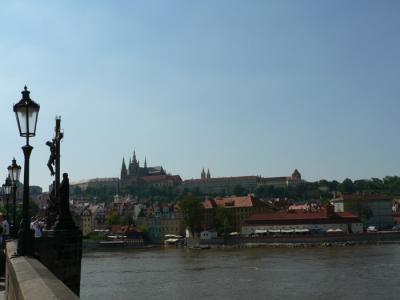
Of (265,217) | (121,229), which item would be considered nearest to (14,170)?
(265,217)

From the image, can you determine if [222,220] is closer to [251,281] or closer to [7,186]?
[251,281]

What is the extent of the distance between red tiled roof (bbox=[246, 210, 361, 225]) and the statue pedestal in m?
94.5

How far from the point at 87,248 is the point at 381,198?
7012 cm

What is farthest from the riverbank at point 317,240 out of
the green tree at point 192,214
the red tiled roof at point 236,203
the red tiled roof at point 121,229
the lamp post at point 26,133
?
the lamp post at point 26,133

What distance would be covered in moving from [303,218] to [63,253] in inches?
3778

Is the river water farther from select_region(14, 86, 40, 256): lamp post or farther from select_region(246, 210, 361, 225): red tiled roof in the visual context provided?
select_region(246, 210, 361, 225): red tiled roof

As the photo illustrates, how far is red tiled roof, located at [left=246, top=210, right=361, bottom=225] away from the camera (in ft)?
344

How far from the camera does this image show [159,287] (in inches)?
1464

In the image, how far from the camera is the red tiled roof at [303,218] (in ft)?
344

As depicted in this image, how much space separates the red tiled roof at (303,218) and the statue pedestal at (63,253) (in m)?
94.5

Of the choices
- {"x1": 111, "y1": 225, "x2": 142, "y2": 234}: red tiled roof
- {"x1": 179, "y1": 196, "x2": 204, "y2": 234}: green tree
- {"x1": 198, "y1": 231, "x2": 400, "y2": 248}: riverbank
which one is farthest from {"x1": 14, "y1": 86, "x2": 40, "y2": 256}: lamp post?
{"x1": 111, "y1": 225, "x2": 142, "y2": 234}: red tiled roof

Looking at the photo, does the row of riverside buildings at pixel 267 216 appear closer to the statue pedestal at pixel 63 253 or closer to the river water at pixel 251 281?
the river water at pixel 251 281

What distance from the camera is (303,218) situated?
105375 millimetres

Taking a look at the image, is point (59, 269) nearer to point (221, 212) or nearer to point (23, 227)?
point (23, 227)
